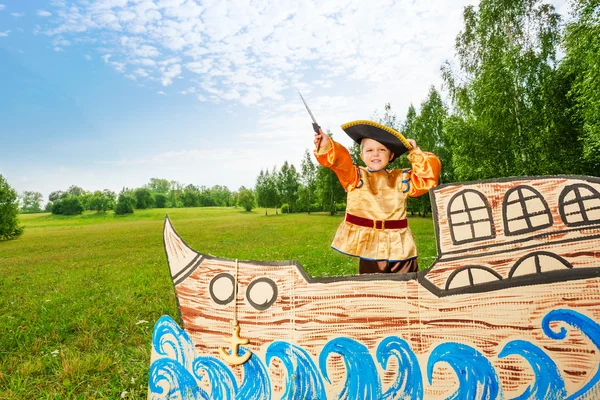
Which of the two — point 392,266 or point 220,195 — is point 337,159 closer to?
point 392,266

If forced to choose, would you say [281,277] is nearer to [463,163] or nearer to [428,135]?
[463,163]

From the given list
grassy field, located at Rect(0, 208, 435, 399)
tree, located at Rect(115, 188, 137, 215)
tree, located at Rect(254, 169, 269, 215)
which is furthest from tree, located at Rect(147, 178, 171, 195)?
grassy field, located at Rect(0, 208, 435, 399)

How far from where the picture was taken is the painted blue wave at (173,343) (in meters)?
2.27

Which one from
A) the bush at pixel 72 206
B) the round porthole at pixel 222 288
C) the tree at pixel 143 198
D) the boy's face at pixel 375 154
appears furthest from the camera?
the tree at pixel 143 198

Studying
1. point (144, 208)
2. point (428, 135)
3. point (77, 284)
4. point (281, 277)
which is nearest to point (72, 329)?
point (77, 284)

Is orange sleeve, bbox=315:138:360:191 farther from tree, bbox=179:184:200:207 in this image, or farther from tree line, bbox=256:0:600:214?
tree, bbox=179:184:200:207

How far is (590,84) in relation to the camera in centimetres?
757

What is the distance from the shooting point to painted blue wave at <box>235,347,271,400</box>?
2.13m

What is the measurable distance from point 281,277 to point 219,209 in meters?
34.9

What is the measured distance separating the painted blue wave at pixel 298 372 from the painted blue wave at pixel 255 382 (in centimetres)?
8

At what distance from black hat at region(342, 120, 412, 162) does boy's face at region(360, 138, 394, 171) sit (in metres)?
0.04

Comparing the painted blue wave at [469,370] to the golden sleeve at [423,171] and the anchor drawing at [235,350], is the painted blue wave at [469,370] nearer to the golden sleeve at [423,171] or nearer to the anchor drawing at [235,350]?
the golden sleeve at [423,171]

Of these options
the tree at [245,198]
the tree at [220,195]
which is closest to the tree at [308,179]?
the tree at [245,198]

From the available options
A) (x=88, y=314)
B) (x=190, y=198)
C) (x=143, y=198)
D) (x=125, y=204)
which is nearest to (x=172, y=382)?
(x=88, y=314)
